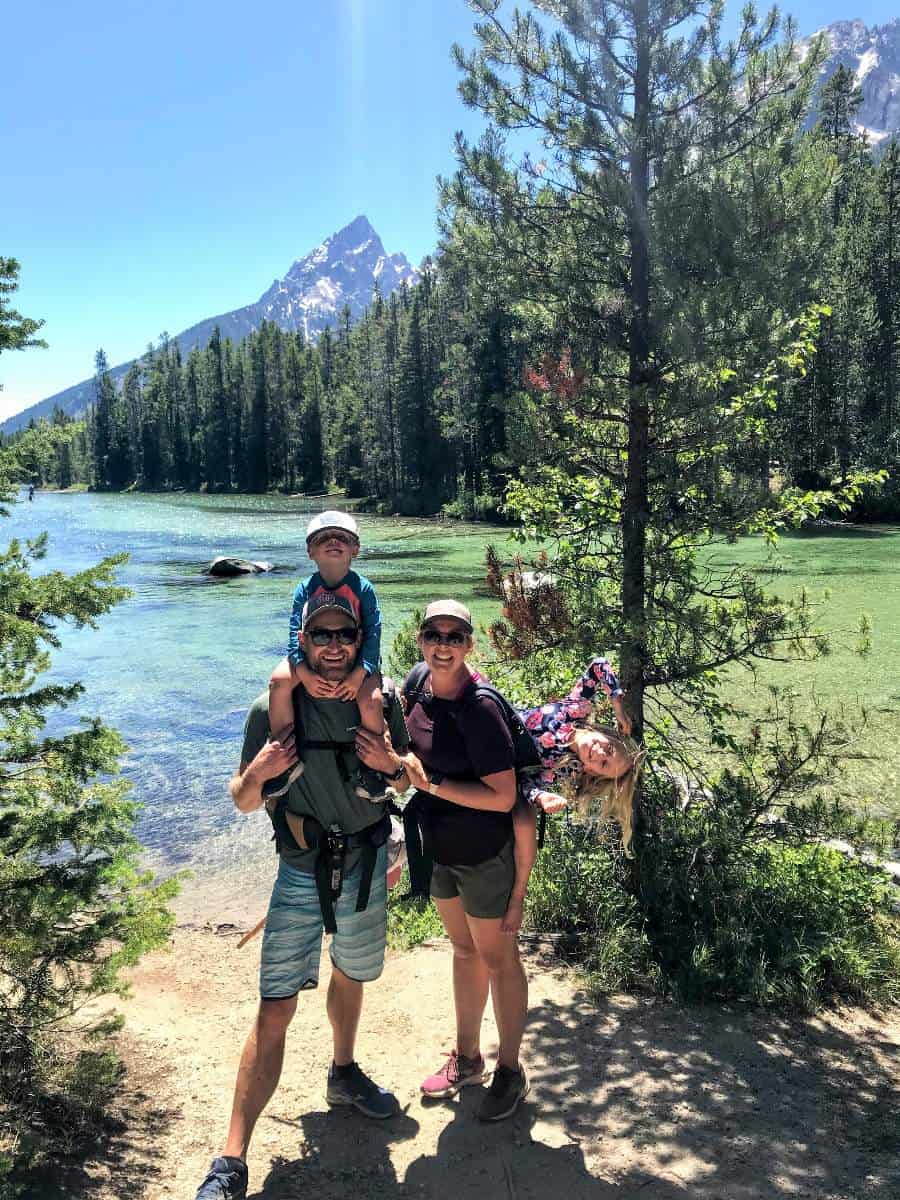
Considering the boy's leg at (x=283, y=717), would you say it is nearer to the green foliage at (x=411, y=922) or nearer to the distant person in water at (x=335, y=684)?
the distant person in water at (x=335, y=684)

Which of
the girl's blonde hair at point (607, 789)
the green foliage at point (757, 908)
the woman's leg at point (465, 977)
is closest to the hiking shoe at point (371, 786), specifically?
the woman's leg at point (465, 977)

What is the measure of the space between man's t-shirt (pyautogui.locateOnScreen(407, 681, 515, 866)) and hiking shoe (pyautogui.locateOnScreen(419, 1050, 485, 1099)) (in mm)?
978

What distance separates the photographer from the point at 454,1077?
3.59 metres

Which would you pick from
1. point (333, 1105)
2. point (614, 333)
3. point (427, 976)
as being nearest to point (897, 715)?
point (614, 333)

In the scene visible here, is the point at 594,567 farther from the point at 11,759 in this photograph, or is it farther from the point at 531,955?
the point at 11,759

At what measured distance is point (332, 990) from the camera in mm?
3414

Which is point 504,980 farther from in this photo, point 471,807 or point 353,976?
point 471,807

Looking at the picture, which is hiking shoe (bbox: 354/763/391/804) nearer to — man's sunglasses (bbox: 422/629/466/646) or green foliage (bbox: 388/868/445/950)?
man's sunglasses (bbox: 422/629/466/646)

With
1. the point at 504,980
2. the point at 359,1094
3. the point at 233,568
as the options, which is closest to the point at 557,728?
the point at 504,980

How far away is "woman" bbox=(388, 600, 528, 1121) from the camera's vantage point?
10.5 feet

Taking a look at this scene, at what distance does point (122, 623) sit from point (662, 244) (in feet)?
54.2

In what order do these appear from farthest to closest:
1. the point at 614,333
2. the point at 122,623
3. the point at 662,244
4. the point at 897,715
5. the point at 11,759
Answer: the point at 122,623 → the point at 897,715 → the point at 614,333 → the point at 662,244 → the point at 11,759

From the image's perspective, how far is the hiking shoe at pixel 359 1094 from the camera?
3.40 meters

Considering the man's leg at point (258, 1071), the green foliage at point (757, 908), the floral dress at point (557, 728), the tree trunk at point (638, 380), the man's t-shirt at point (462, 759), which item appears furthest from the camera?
the tree trunk at point (638, 380)
